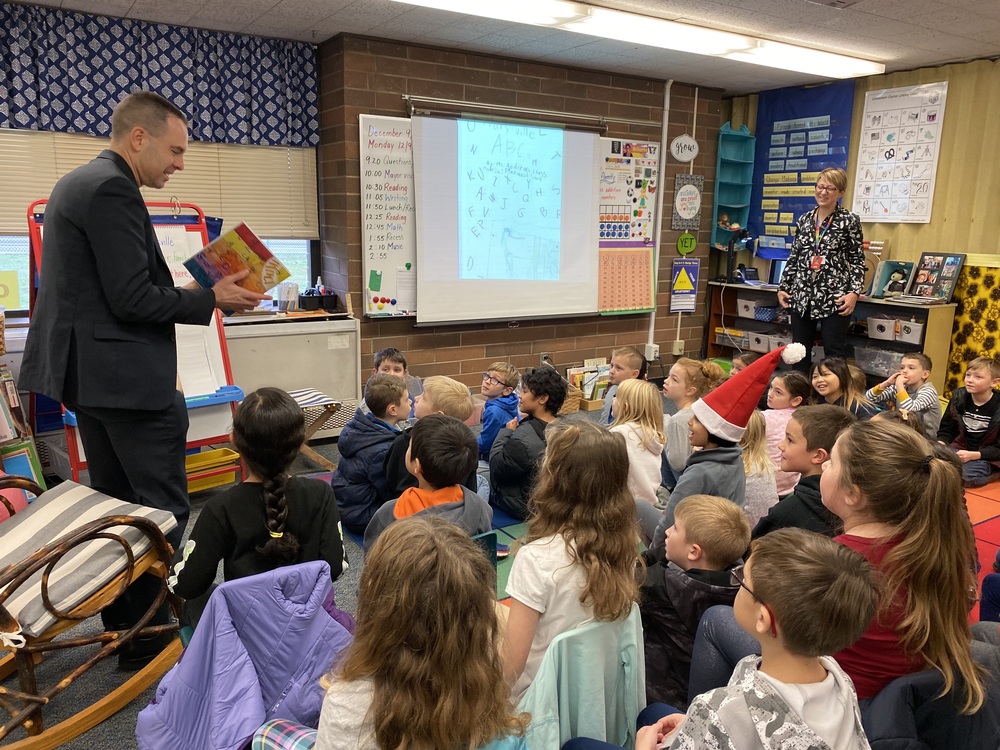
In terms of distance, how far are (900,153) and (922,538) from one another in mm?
4767

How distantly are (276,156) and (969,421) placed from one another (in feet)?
13.9

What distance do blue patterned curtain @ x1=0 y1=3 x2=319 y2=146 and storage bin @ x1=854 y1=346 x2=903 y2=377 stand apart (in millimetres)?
A: 4007

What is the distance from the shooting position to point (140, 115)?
1.99 m

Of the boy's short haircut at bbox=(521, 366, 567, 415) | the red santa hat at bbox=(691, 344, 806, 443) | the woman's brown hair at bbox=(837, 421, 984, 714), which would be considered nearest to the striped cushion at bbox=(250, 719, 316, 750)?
the woman's brown hair at bbox=(837, 421, 984, 714)

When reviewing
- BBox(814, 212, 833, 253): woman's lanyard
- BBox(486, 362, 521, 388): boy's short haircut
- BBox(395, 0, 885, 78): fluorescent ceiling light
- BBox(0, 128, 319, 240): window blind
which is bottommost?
BBox(486, 362, 521, 388): boy's short haircut

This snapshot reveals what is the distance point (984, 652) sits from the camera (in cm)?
139

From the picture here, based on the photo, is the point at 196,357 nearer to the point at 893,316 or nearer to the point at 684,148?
the point at 684,148

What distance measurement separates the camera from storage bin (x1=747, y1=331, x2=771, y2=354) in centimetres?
584

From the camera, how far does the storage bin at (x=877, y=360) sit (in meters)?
5.04

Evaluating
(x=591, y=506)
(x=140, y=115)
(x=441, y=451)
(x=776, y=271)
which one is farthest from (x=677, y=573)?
(x=776, y=271)

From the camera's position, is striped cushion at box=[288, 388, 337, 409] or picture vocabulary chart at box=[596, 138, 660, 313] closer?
striped cushion at box=[288, 388, 337, 409]

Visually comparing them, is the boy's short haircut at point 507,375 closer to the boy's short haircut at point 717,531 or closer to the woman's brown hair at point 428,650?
the boy's short haircut at point 717,531

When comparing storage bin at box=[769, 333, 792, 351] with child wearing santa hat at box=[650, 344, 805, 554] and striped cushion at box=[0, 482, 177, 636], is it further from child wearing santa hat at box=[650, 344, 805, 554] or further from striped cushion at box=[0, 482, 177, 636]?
striped cushion at box=[0, 482, 177, 636]

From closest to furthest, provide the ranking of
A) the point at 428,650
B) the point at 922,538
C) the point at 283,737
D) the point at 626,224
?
the point at 428,650 < the point at 283,737 < the point at 922,538 < the point at 626,224
